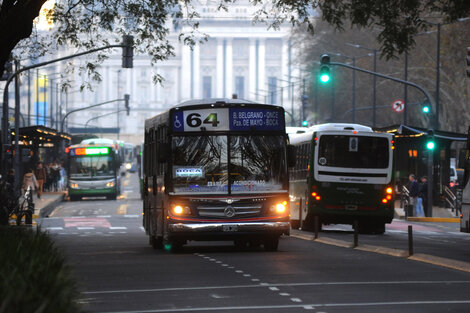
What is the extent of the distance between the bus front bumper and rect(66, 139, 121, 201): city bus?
42079 millimetres

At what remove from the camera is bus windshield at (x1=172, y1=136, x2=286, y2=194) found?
2150 centimetres

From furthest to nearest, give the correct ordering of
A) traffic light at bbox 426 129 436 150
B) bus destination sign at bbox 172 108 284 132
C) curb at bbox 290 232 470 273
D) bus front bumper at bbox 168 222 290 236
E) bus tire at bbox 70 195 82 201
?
bus tire at bbox 70 195 82 201
traffic light at bbox 426 129 436 150
bus destination sign at bbox 172 108 284 132
bus front bumper at bbox 168 222 290 236
curb at bbox 290 232 470 273

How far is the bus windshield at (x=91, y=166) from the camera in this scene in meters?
63.2

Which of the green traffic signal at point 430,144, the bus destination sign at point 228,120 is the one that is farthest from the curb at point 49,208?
the bus destination sign at point 228,120

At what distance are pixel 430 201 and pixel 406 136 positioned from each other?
2.91 meters

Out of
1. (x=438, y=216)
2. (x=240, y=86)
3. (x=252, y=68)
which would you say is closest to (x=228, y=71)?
(x=240, y=86)

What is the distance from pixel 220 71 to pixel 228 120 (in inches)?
6707

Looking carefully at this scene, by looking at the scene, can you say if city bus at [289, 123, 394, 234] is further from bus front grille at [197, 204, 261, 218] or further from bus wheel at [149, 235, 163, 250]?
bus front grille at [197, 204, 261, 218]

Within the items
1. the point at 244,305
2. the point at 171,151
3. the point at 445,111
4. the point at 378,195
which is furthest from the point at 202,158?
the point at 445,111

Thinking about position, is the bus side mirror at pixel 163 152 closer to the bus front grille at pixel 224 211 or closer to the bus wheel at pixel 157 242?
the bus front grille at pixel 224 211

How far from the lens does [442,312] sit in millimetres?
11875

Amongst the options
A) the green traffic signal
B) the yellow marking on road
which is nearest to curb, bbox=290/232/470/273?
the green traffic signal

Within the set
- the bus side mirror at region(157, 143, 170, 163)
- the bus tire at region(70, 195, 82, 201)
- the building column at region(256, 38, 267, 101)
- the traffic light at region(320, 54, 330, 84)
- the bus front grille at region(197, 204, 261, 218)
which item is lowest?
the bus tire at region(70, 195, 82, 201)

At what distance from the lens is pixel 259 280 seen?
1565cm
